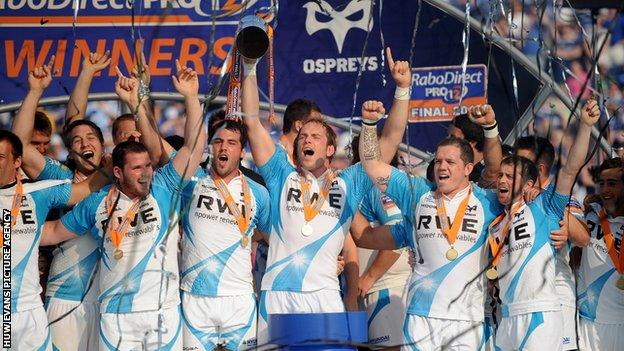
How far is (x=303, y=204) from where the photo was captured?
25.0 ft

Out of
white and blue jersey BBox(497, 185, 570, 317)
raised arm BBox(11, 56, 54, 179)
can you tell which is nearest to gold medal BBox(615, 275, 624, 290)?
white and blue jersey BBox(497, 185, 570, 317)

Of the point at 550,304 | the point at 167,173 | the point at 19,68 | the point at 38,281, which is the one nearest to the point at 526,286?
the point at 550,304

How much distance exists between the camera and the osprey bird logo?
30.9 feet

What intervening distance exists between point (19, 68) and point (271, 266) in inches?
115

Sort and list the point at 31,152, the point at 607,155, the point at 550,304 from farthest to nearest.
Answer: the point at 607,155 < the point at 31,152 < the point at 550,304

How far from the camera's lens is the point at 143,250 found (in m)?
7.46

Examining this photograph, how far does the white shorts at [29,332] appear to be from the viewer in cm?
742

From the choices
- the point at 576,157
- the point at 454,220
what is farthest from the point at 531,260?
the point at 576,157

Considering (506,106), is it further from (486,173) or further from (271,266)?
(271,266)

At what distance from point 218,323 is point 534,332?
1.84m

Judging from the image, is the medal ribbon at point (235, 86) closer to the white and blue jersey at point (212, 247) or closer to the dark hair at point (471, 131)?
the white and blue jersey at point (212, 247)

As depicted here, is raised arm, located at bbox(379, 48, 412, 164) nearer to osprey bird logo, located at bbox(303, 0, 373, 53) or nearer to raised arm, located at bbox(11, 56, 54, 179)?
osprey bird logo, located at bbox(303, 0, 373, 53)

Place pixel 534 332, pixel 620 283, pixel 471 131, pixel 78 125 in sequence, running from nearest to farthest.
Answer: pixel 534 332
pixel 620 283
pixel 78 125
pixel 471 131

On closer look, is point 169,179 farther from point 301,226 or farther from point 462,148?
point 462,148
